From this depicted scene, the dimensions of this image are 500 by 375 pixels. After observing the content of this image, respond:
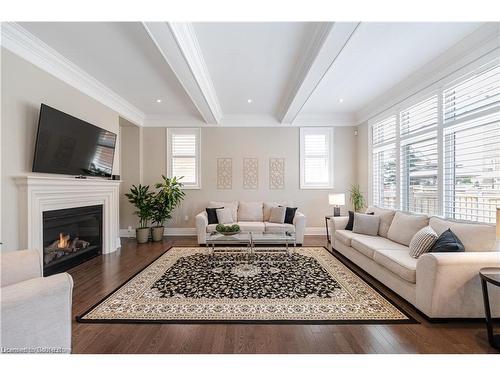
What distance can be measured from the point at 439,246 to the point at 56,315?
3.29 meters

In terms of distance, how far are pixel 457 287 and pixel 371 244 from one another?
3.95 feet

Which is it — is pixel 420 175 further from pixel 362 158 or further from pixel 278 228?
pixel 278 228

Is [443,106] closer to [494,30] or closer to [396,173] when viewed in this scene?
[494,30]

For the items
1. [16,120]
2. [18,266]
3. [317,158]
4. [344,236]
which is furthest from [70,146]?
[317,158]

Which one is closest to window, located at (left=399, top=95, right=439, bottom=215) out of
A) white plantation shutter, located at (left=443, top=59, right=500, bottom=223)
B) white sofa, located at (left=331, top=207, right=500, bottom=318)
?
white plantation shutter, located at (left=443, top=59, right=500, bottom=223)

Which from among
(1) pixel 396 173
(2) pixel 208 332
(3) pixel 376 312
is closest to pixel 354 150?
(1) pixel 396 173

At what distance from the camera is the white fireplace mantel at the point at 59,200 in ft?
9.23

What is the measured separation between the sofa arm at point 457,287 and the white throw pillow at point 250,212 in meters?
3.66

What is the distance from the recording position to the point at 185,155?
238 inches

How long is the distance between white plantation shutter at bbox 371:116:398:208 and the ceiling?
692 millimetres

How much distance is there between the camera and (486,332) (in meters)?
2.01

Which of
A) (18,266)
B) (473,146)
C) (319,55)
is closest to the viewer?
(18,266)

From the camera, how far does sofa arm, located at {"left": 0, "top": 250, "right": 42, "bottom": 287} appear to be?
1.58 m

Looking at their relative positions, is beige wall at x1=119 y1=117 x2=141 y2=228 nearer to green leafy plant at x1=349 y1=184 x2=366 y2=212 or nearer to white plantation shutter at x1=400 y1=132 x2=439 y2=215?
green leafy plant at x1=349 y1=184 x2=366 y2=212
